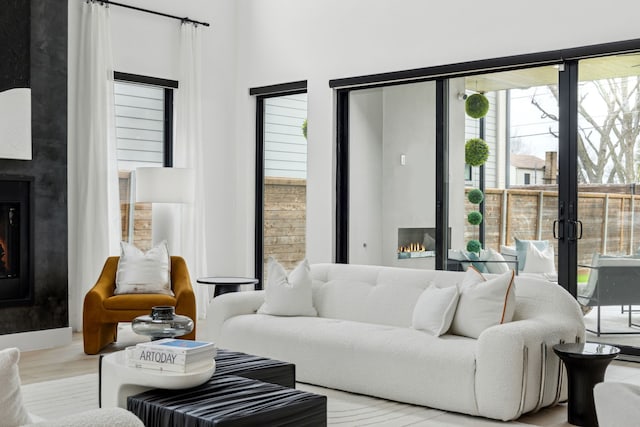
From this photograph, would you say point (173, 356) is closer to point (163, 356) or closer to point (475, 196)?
point (163, 356)

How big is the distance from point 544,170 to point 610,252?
82 centimetres

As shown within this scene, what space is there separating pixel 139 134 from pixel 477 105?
326 centimetres


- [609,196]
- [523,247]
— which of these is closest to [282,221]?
[523,247]

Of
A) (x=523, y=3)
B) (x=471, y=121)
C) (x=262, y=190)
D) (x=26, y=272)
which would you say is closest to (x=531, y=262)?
(x=471, y=121)

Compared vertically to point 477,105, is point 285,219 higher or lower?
lower

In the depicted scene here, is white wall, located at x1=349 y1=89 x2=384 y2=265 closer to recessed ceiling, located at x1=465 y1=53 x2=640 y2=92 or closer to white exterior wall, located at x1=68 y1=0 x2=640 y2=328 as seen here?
white exterior wall, located at x1=68 y1=0 x2=640 y2=328

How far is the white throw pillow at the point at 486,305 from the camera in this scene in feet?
14.4

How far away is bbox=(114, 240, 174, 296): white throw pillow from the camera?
238 inches

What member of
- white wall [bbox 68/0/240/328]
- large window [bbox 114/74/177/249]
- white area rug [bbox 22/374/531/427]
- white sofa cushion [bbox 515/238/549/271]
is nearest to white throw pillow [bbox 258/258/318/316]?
white area rug [bbox 22/374/531/427]

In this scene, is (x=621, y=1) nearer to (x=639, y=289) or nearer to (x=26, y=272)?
(x=639, y=289)

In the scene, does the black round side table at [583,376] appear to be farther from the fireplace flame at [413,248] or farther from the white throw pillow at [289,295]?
the fireplace flame at [413,248]

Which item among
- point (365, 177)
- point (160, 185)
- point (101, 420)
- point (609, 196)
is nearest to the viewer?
point (101, 420)

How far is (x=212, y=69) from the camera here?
804 cm

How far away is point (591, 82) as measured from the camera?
580cm
